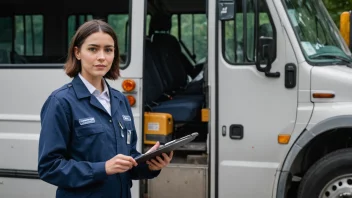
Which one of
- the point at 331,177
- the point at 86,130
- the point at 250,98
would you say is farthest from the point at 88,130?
the point at 331,177

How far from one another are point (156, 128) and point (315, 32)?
1.57 m

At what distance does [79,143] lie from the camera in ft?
7.52

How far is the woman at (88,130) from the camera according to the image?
2.23 m

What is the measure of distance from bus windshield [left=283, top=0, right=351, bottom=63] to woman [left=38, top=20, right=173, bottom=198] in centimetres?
237

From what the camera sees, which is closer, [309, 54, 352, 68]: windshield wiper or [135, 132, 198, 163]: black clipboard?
[135, 132, 198, 163]: black clipboard

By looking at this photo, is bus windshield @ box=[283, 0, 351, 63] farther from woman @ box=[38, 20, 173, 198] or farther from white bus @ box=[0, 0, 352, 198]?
woman @ box=[38, 20, 173, 198]

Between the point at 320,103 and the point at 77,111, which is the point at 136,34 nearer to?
the point at 320,103

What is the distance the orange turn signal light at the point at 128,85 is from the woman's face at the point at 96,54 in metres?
2.40

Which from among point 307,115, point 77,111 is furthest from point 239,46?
point 77,111

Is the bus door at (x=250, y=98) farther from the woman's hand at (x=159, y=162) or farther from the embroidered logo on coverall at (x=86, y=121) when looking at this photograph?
the embroidered logo on coverall at (x=86, y=121)

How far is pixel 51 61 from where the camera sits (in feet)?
17.3

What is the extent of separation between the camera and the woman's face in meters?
2.34

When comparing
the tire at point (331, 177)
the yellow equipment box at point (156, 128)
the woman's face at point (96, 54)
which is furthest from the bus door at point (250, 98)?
the woman's face at point (96, 54)

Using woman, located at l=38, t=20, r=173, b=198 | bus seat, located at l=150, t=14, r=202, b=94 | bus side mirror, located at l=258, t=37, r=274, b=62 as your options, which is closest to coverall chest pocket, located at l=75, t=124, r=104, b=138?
woman, located at l=38, t=20, r=173, b=198
